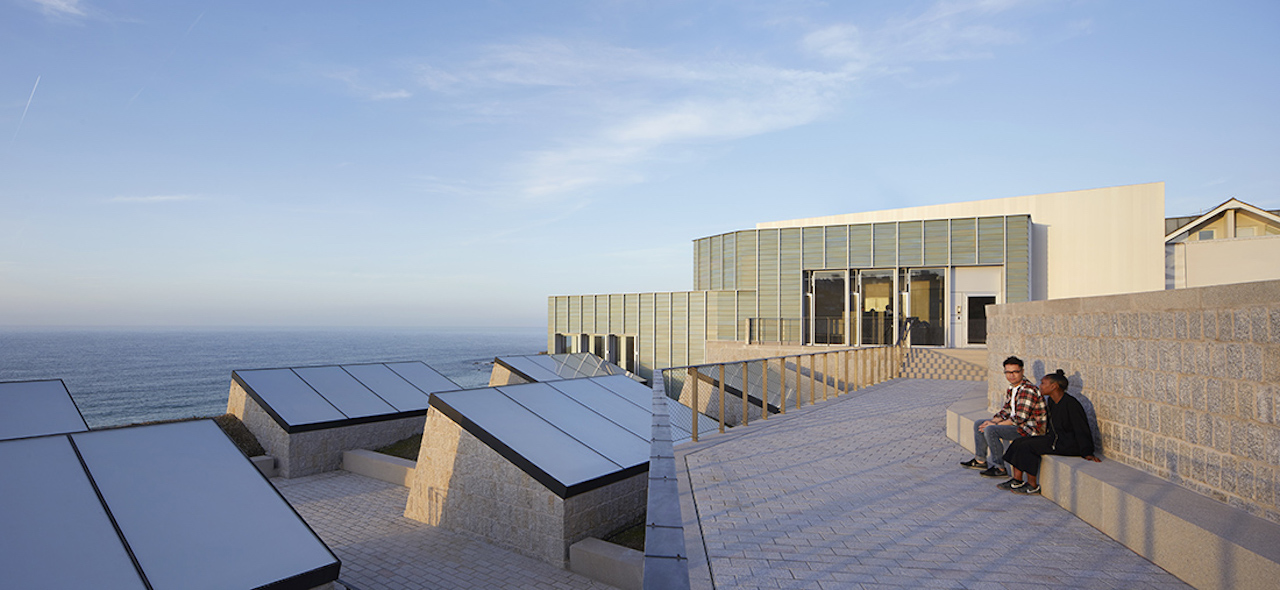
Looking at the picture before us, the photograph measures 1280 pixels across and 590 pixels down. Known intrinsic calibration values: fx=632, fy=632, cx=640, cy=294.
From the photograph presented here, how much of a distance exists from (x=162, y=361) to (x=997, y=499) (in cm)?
13331

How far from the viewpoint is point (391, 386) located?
15148 millimetres

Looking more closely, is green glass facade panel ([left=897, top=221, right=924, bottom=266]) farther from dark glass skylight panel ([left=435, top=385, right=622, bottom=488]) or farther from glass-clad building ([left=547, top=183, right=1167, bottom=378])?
dark glass skylight panel ([left=435, top=385, right=622, bottom=488])

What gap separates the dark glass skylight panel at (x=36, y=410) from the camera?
31.8ft

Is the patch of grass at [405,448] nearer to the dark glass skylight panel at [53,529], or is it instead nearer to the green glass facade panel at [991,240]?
the dark glass skylight panel at [53,529]

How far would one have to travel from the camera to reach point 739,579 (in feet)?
13.1

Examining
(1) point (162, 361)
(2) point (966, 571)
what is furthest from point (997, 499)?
(1) point (162, 361)

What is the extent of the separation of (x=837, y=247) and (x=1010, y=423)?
64.5 ft

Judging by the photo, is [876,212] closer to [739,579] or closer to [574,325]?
[574,325]

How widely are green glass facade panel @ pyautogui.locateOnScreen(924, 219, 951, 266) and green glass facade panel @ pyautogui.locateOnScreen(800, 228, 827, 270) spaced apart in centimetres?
381

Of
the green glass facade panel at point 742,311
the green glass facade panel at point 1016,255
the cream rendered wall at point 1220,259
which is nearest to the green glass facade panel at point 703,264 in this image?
the green glass facade panel at point 742,311

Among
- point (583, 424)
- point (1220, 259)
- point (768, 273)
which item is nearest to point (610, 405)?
point (583, 424)

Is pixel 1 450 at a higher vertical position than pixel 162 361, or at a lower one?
higher

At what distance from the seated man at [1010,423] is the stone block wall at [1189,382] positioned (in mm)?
558

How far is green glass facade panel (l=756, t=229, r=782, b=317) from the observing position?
88.5ft
